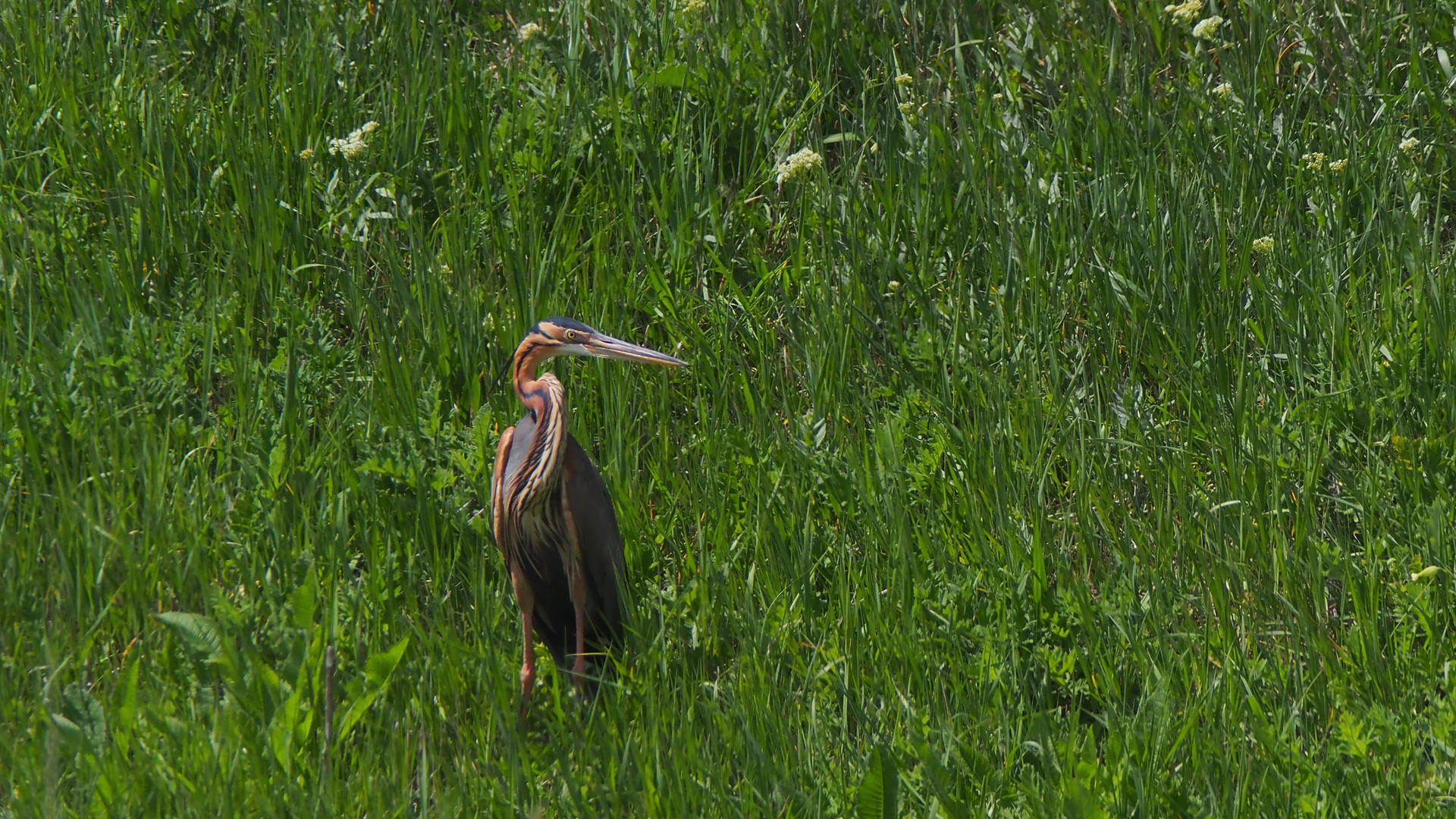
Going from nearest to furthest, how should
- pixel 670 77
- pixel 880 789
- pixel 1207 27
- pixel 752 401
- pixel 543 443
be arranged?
pixel 880 789, pixel 543 443, pixel 752 401, pixel 1207 27, pixel 670 77

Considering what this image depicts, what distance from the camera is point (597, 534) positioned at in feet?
10.3

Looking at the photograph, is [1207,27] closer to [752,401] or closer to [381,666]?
[752,401]

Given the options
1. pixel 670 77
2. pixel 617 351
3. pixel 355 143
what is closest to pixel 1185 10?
pixel 670 77

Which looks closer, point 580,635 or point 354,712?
point 354,712

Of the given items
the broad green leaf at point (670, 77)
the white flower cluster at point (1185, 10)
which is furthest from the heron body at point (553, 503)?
the white flower cluster at point (1185, 10)

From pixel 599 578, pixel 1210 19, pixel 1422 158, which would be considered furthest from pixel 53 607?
pixel 1422 158

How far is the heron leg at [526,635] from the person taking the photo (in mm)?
3074

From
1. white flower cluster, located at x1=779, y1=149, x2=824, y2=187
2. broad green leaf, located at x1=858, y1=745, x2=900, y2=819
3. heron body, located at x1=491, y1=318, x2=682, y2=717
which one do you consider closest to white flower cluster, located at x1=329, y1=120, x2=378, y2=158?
white flower cluster, located at x1=779, y1=149, x2=824, y2=187

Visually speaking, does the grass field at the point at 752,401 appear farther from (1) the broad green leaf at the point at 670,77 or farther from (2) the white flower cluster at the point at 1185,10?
(2) the white flower cluster at the point at 1185,10

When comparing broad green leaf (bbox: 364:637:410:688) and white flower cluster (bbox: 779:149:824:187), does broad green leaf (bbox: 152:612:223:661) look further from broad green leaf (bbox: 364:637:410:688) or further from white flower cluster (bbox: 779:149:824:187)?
white flower cluster (bbox: 779:149:824:187)

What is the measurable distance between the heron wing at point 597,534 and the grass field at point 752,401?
0.40ft

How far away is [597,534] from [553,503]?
0.47 feet

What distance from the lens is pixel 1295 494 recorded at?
11.7 ft

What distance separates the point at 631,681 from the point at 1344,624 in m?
1.72
